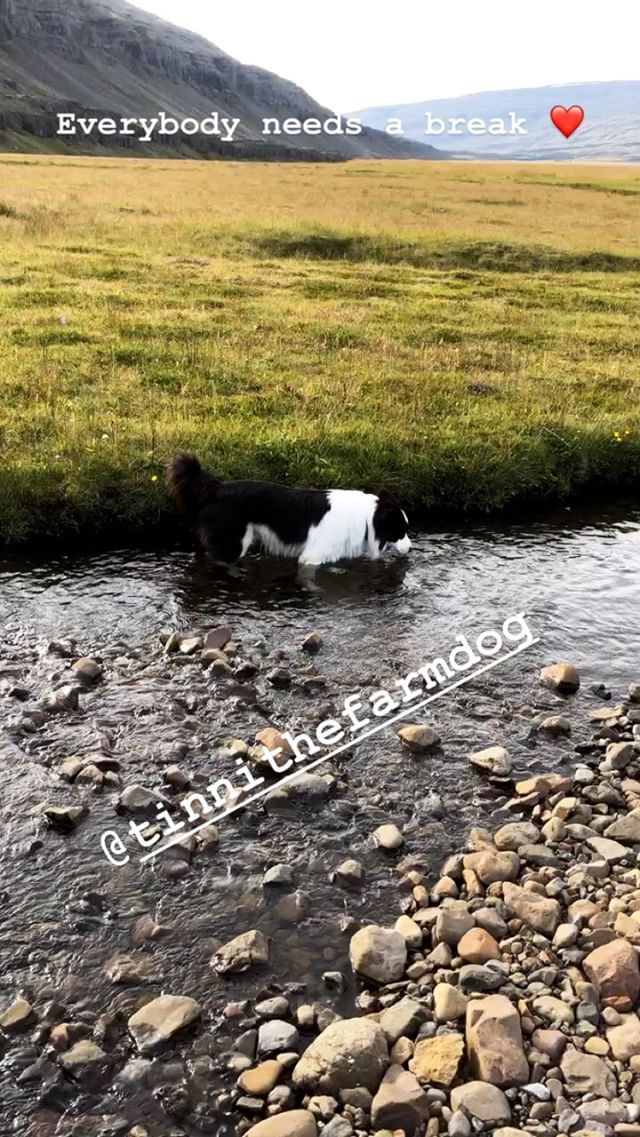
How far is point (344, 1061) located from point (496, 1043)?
771 millimetres

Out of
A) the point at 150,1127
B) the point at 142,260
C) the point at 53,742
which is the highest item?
the point at 142,260

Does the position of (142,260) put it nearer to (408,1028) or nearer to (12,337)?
(12,337)

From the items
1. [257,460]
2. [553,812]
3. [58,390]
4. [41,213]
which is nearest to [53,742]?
[553,812]

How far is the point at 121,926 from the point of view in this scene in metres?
5.41

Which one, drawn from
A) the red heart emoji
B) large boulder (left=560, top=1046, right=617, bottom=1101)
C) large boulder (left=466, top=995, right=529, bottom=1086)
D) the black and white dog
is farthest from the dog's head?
the red heart emoji

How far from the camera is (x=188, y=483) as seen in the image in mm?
10344

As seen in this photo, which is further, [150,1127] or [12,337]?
[12,337]

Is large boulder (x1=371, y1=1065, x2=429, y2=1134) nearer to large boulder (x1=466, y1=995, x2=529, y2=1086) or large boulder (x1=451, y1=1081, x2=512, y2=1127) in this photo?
large boulder (x1=451, y1=1081, x2=512, y2=1127)

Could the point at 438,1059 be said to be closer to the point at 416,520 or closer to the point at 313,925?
the point at 313,925

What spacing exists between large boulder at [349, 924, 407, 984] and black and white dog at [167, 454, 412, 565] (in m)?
5.95

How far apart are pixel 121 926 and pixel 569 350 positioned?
1785 centimetres

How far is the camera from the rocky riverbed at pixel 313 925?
4.34 meters

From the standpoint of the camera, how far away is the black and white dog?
→ 1037 cm

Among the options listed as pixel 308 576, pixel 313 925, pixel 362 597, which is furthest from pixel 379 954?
pixel 308 576
